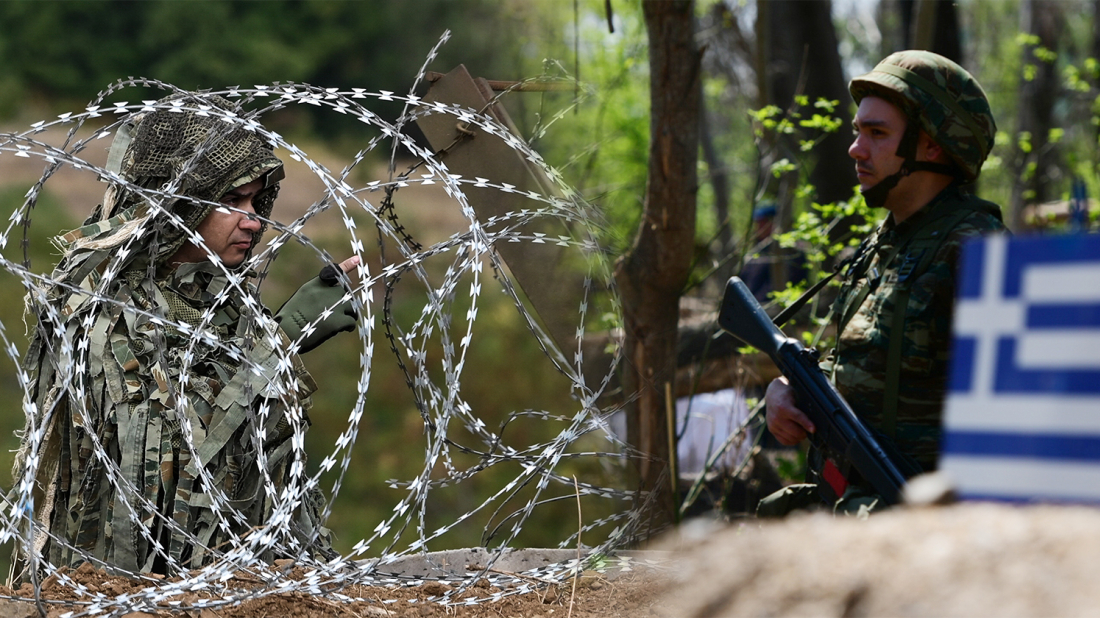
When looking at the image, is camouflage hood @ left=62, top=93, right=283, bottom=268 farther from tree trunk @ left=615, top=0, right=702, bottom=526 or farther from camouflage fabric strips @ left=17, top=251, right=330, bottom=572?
tree trunk @ left=615, top=0, right=702, bottom=526

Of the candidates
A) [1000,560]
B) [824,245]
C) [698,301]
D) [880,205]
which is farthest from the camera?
[698,301]

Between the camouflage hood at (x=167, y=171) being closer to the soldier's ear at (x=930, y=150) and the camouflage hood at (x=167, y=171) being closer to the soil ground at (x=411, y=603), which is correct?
the soil ground at (x=411, y=603)

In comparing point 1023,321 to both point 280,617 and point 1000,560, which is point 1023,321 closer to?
point 1000,560

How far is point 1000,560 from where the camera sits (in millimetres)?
1178

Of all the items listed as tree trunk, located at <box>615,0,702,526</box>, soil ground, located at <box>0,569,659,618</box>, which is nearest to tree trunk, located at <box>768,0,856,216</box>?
tree trunk, located at <box>615,0,702,526</box>

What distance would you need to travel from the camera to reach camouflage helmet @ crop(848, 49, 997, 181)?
2.54 metres

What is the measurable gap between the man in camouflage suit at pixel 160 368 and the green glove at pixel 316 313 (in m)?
0.01

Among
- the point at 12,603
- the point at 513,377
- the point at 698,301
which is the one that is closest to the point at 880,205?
the point at 12,603

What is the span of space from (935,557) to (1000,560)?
0.08 m

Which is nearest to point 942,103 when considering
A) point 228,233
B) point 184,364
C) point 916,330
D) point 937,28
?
point 916,330

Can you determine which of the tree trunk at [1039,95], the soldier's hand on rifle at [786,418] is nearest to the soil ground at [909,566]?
the soldier's hand on rifle at [786,418]

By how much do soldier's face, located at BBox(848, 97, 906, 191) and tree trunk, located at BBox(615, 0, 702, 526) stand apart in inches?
55.1

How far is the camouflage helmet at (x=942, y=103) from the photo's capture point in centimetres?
254

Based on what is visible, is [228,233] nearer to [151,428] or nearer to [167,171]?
[167,171]
